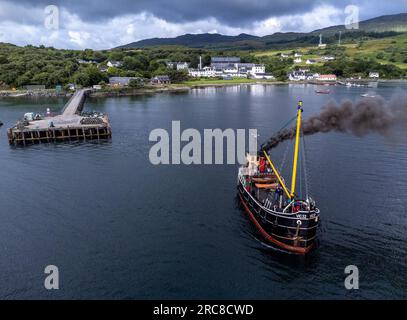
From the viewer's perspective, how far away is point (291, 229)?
3534cm

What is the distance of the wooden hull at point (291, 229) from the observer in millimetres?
34844

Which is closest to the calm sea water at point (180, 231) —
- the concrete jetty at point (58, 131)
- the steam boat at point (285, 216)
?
the steam boat at point (285, 216)

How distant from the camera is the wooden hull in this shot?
34844 millimetres

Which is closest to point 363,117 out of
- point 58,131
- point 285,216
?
point 285,216

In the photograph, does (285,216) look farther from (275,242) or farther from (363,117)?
(363,117)

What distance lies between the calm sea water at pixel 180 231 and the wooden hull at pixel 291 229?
1.15 meters

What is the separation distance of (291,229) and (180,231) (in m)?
12.4

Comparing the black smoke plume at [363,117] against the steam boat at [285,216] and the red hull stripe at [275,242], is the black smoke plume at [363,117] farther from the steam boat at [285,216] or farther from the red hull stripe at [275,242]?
the red hull stripe at [275,242]

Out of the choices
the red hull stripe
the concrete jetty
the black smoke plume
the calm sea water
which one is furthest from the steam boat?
the concrete jetty

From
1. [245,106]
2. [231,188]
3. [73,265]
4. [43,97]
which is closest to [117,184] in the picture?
[231,188]

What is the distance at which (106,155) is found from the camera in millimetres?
70625

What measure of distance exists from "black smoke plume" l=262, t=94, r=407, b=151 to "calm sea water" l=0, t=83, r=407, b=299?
9361mm

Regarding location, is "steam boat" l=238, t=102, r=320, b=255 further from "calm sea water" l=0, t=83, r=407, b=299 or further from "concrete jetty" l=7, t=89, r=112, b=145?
"concrete jetty" l=7, t=89, r=112, b=145
